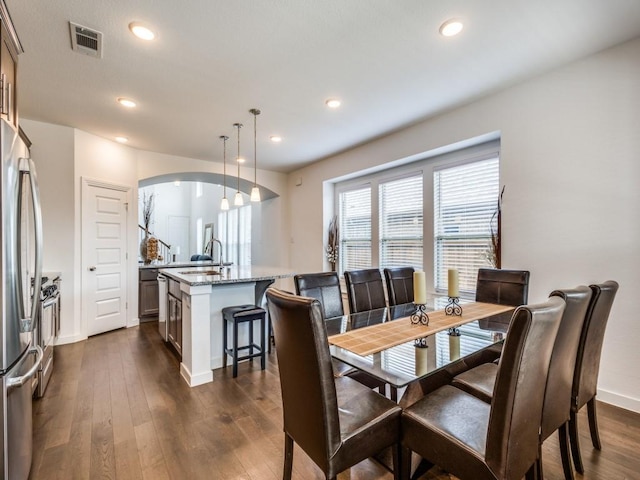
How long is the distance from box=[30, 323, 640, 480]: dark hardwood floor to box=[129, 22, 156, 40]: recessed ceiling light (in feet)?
9.27

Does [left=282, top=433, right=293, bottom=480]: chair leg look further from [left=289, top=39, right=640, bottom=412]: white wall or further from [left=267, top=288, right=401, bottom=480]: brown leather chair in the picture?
[left=289, top=39, right=640, bottom=412]: white wall

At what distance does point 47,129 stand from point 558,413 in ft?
18.7

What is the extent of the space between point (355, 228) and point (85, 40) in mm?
4021

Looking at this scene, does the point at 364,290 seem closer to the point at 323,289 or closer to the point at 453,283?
the point at 323,289

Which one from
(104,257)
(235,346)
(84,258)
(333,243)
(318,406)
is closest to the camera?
(318,406)

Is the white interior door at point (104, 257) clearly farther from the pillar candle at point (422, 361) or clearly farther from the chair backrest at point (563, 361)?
the chair backrest at point (563, 361)

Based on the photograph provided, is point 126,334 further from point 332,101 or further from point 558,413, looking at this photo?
point 558,413

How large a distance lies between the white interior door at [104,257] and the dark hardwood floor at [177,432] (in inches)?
50.8

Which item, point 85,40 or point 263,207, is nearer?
point 85,40

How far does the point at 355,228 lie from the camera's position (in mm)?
5262

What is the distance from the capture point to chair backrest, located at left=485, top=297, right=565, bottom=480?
1.05 metres

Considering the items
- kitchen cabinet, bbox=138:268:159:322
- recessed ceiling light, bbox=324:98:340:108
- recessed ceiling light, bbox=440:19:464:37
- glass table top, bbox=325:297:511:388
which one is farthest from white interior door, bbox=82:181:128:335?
recessed ceiling light, bbox=440:19:464:37

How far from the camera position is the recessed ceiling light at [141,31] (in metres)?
2.12

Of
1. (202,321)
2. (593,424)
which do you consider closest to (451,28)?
(593,424)
